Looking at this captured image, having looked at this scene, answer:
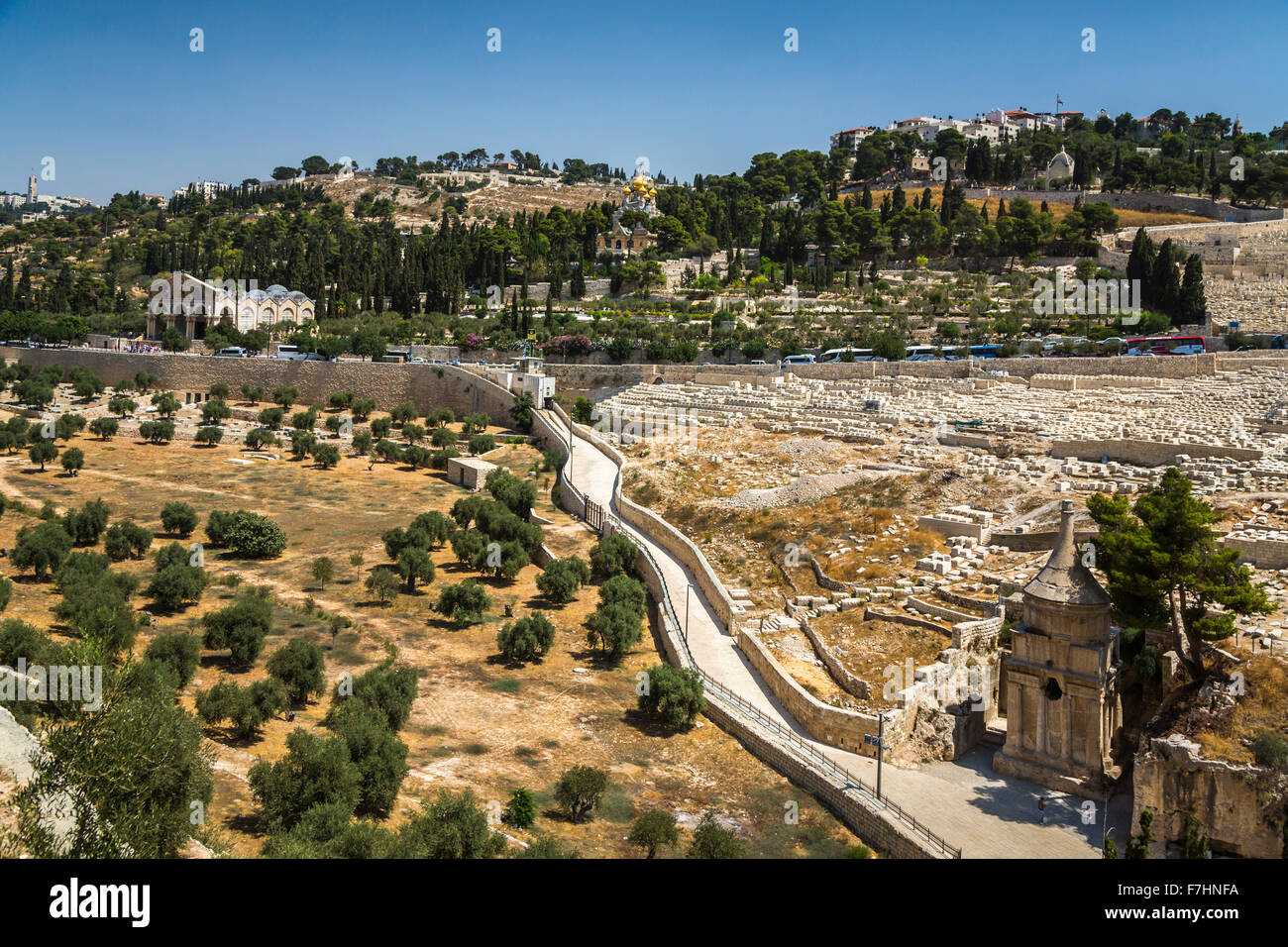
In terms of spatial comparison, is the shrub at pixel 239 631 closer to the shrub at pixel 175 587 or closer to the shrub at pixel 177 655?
the shrub at pixel 177 655

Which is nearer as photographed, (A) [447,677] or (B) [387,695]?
(B) [387,695]

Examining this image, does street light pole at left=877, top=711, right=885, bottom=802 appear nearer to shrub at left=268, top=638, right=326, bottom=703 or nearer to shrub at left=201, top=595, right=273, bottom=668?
shrub at left=268, top=638, right=326, bottom=703

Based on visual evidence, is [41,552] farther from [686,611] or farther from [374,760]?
[686,611]

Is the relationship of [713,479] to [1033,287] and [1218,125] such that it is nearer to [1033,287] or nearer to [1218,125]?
[1033,287]

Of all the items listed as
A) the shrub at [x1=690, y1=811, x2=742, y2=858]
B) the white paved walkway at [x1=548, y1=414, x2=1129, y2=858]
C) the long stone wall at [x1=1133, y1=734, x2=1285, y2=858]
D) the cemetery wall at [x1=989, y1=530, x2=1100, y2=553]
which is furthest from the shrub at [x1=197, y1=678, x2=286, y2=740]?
the cemetery wall at [x1=989, y1=530, x2=1100, y2=553]

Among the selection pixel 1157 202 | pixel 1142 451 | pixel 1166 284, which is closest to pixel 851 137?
pixel 1157 202

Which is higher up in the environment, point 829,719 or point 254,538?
point 254,538
